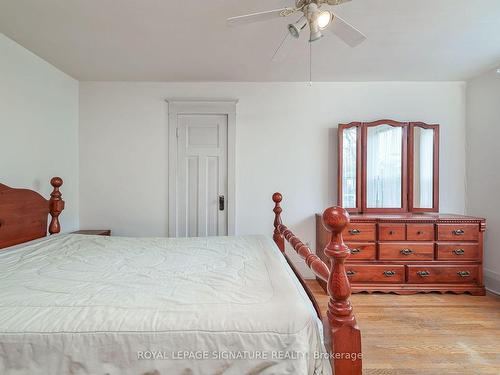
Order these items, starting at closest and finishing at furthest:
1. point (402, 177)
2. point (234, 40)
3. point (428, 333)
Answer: point (428, 333) → point (234, 40) → point (402, 177)

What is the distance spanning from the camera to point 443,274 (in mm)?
2959

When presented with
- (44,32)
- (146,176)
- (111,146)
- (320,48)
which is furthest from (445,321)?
(44,32)

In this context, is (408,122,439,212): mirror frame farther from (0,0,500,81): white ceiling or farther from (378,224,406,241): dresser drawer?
(0,0,500,81): white ceiling

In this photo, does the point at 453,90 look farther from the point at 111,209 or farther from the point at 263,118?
the point at 111,209

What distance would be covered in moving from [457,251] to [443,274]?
0.30 metres

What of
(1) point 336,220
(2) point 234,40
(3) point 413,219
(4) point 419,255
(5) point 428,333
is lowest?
(5) point 428,333

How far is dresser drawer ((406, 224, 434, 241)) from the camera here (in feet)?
9.70

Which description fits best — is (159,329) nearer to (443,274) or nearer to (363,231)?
(363,231)

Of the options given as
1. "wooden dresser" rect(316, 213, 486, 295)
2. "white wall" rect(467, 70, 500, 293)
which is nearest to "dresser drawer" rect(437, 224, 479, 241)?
"wooden dresser" rect(316, 213, 486, 295)

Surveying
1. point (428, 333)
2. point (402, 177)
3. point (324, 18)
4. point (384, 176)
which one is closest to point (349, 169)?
point (384, 176)

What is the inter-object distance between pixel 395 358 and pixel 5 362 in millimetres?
2123

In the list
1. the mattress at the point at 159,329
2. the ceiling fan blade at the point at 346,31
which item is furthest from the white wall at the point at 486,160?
the mattress at the point at 159,329

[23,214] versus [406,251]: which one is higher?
[23,214]

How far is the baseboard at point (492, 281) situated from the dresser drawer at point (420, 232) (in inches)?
33.0
